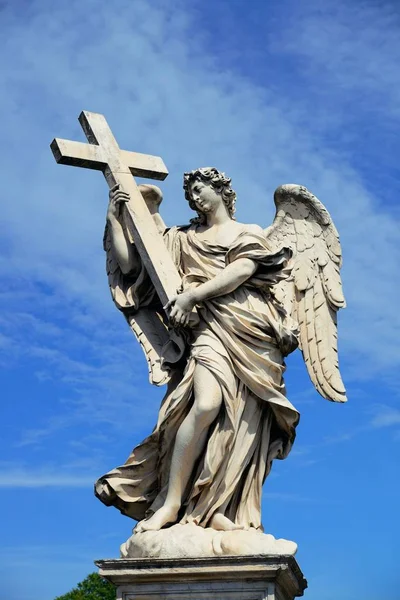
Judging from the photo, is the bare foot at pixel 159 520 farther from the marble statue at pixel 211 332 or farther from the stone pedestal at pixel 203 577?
the stone pedestal at pixel 203 577

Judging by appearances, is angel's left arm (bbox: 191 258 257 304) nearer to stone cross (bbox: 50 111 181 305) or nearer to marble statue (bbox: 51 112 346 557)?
marble statue (bbox: 51 112 346 557)

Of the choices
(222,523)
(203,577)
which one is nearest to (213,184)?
(222,523)

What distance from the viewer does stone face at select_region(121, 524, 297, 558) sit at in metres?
8.16

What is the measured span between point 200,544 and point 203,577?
0.90 feet

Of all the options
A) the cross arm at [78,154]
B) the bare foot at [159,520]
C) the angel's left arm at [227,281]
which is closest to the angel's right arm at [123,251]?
the cross arm at [78,154]

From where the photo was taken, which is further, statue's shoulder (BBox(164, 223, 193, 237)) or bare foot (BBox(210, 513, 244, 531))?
statue's shoulder (BBox(164, 223, 193, 237))

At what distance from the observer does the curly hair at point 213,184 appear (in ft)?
31.7

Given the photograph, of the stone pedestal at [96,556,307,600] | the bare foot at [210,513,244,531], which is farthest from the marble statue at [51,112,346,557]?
the stone pedestal at [96,556,307,600]

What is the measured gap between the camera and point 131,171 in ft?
33.7

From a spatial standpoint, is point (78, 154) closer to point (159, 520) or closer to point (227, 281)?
point (227, 281)

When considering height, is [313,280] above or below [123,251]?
above

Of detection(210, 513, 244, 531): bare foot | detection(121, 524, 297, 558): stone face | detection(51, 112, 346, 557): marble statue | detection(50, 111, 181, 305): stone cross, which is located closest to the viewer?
detection(121, 524, 297, 558): stone face

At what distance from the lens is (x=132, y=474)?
9.12m

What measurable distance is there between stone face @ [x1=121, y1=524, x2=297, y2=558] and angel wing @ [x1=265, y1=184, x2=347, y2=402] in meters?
1.86
